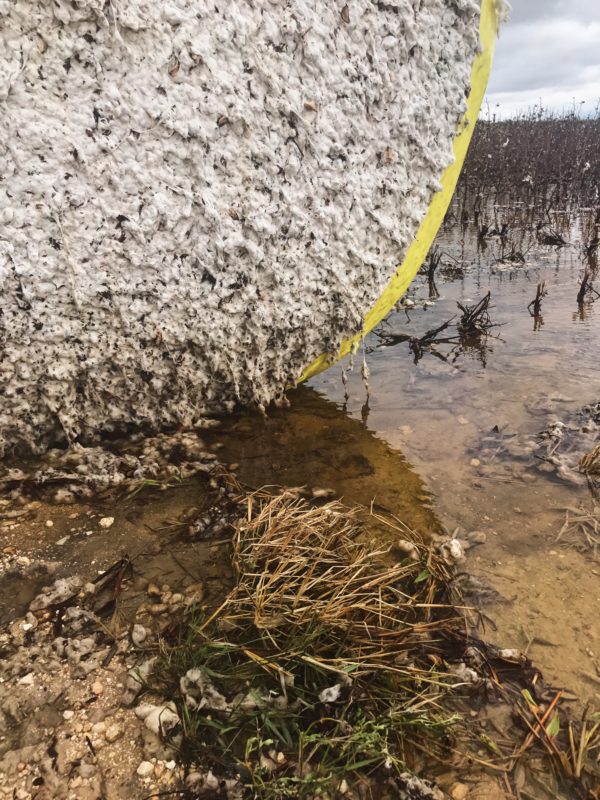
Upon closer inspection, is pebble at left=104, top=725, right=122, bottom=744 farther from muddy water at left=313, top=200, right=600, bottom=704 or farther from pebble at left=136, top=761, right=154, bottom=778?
muddy water at left=313, top=200, right=600, bottom=704

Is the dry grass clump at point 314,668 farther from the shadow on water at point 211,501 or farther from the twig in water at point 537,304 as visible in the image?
the twig in water at point 537,304

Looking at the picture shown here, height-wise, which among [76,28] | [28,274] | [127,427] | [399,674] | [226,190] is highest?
[76,28]

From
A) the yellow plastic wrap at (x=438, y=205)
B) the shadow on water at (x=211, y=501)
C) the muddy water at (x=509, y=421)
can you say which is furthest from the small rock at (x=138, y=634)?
the yellow plastic wrap at (x=438, y=205)

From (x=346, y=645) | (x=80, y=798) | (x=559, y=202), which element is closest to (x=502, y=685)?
(x=346, y=645)

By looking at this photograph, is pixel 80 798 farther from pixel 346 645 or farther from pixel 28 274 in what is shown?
pixel 28 274

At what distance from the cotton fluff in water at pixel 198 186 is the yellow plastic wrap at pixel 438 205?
0.12 m

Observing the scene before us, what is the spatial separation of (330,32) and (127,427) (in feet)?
6.96

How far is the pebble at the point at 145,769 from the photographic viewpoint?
139 centimetres

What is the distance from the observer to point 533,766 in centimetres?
145

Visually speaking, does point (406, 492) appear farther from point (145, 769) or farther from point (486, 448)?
point (145, 769)

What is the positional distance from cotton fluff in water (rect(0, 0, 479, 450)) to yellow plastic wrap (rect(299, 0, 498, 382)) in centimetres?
12

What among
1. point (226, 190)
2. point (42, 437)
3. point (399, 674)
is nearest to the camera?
point (399, 674)

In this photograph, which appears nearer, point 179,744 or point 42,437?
point 179,744

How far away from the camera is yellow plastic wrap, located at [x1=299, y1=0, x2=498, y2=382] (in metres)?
3.08
